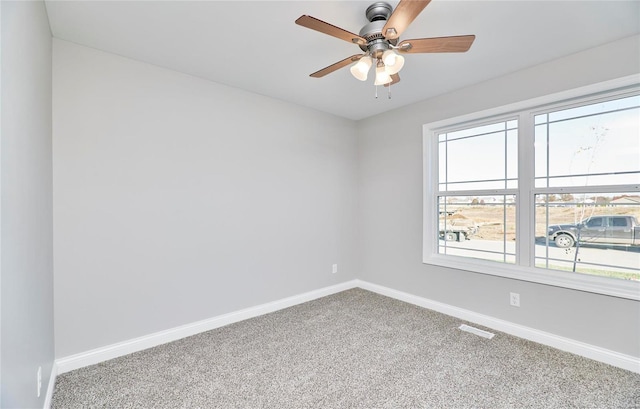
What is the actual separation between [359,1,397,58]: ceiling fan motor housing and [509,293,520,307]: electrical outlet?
8.01 feet

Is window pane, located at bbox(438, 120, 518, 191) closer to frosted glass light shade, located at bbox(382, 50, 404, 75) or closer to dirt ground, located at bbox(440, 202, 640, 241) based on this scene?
dirt ground, located at bbox(440, 202, 640, 241)

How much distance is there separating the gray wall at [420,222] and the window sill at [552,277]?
52 millimetres

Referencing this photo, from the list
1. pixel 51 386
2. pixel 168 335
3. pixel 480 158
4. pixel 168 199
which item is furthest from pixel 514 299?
pixel 51 386

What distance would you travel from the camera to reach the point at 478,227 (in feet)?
10.2

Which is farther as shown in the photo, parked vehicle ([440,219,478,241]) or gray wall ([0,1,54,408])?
parked vehicle ([440,219,478,241])

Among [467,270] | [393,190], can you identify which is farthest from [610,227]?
[393,190]

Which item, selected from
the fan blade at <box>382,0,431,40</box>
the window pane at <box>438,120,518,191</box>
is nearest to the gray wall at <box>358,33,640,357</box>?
the window pane at <box>438,120,518,191</box>

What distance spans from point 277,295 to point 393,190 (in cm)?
192

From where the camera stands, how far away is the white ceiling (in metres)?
1.81

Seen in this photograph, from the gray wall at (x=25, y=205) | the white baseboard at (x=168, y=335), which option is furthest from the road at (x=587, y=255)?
the gray wall at (x=25, y=205)

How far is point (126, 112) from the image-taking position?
7.76 feet

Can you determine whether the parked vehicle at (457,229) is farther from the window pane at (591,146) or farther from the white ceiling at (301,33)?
the white ceiling at (301,33)

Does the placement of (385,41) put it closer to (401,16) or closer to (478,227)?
(401,16)

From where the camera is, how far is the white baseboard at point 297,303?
2.14 metres
